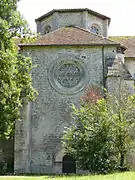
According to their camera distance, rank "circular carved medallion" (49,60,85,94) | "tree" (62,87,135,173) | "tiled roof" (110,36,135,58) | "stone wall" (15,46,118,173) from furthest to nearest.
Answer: "tiled roof" (110,36,135,58), "circular carved medallion" (49,60,85,94), "stone wall" (15,46,118,173), "tree" (62,87,135,173)

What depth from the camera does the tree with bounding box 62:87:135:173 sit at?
59.3 ft

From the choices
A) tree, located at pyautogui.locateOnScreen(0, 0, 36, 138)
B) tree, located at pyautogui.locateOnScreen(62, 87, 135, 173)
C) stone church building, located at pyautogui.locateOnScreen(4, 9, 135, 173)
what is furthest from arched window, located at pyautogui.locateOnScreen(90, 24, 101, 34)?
tree, located at pyautogui.locateOnScreen(0, 0, 36, 138)

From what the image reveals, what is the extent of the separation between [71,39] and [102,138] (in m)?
9.26

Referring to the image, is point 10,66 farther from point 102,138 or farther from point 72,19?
point 72,19

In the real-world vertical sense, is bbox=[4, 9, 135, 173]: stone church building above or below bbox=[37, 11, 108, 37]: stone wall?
below

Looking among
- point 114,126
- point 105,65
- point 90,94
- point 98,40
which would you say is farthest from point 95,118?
point 98,40

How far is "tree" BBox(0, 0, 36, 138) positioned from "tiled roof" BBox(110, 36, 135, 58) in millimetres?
12691

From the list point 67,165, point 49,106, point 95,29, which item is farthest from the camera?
point 95,29

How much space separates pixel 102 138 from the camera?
18438 millimetres

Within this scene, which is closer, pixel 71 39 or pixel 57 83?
pixel 57 83

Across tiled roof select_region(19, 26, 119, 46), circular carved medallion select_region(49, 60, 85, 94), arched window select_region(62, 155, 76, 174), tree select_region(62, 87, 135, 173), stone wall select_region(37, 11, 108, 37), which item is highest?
stone wall select_region(37, 11, 108, 37)

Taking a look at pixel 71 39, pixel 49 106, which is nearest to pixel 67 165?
pixel 49 106

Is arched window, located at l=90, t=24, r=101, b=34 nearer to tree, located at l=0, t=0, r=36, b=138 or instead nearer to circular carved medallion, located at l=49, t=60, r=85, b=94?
circular carved medallion, located at l=49, t=60, r=85, b=94

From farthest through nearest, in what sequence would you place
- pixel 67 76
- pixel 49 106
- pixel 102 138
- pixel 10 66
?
pixel 67 76 → pixel 49 106 → pixel 102 138 → pixel 10 66
